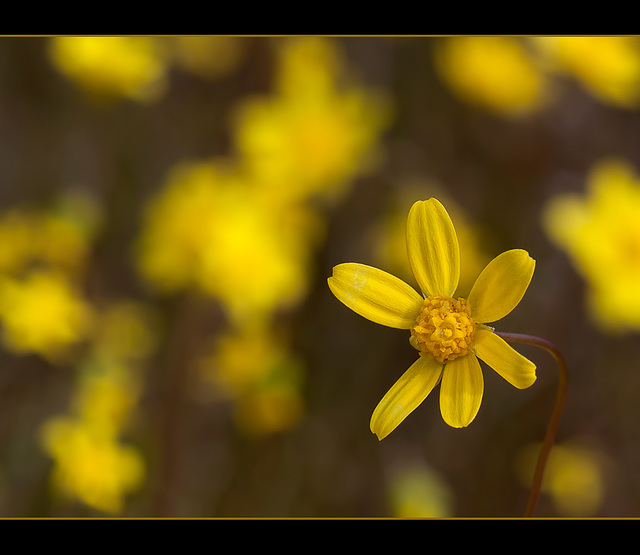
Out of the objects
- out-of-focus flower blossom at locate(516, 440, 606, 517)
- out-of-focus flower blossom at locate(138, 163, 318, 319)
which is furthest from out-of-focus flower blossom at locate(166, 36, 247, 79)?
out-of-focus flower blossom at locate(516, 440, 606, 517)

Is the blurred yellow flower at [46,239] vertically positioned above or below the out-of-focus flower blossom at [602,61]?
below

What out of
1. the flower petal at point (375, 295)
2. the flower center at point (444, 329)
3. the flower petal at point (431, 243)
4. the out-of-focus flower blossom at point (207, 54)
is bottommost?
the flower center at point (444, 329)

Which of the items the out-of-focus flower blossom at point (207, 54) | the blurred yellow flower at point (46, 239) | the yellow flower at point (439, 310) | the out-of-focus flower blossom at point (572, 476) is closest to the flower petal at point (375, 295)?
the yellow flower at point (439, 310)

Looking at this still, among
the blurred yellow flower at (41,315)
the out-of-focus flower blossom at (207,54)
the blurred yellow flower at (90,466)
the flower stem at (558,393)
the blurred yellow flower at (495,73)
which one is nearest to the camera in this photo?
the flower stem at (558,393)

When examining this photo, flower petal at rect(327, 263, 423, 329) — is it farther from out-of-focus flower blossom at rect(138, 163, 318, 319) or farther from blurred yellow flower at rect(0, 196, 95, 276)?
blurred yellow flower at rect(0, 196, 95, 276)

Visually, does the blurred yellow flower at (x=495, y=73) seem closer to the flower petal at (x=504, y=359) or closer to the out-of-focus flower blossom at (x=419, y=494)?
the out-of-focus flower blossom at (x=419, y=494)

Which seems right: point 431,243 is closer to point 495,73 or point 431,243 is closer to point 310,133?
point 310,133
